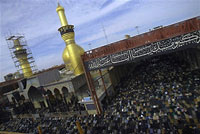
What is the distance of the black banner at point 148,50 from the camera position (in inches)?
291

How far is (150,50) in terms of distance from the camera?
838cm

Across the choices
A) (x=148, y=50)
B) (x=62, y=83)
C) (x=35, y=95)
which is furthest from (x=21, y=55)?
(x=148, y=50)

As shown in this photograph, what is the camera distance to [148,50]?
845cm

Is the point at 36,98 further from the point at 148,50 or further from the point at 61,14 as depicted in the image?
the point at 148,50

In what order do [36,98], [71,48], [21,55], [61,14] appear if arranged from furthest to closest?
[21,55] → [36,98] → [61,14] → [71,48]

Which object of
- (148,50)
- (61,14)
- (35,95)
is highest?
(61,14)

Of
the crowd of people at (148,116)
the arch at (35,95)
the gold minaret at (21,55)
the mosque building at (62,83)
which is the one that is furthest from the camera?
the gold minaret at (21,55)

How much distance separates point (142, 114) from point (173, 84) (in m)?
5.59

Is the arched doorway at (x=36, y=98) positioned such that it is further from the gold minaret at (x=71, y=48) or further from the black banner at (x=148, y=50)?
the black banner at (x=148, y=50)

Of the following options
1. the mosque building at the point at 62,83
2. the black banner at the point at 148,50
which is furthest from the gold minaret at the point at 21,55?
the black banner at the point at 148,50

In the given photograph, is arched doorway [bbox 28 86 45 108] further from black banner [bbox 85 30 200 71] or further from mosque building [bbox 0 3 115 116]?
black banner [bbox 85 30 200 71]

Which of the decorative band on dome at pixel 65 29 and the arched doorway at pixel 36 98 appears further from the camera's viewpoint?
the arched doorway at pixel 36 98

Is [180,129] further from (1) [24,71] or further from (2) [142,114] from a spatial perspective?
(1) [24,71]

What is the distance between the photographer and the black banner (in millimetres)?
7384
